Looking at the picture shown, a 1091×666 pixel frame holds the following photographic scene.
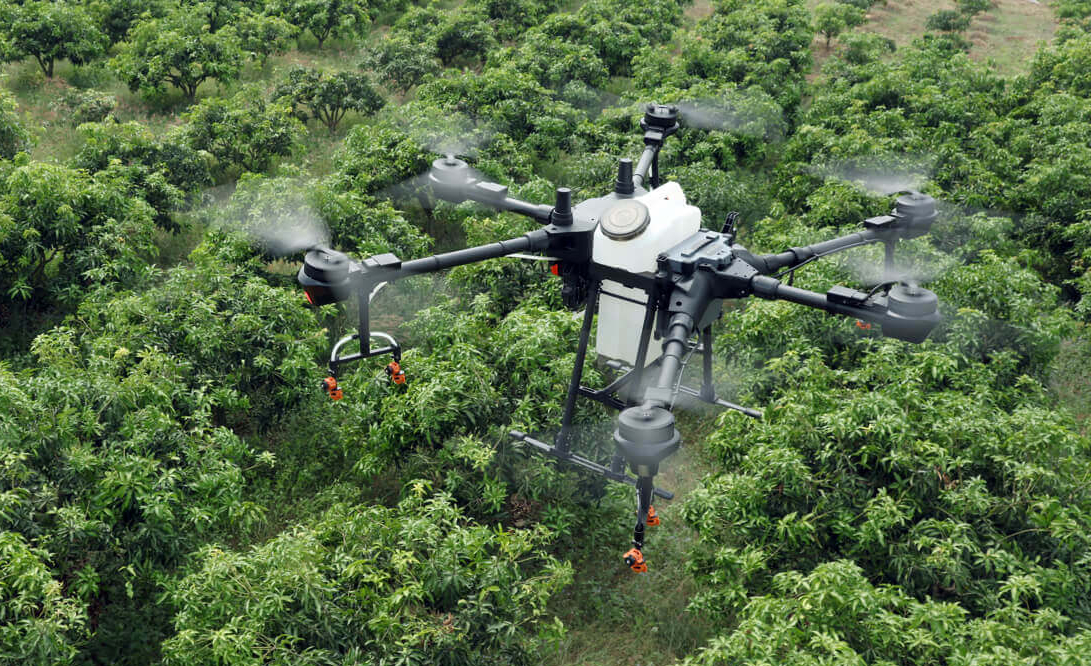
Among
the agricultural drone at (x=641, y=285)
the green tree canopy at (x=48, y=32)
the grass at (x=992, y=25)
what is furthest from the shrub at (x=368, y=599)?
the grass at (x=992, y=25)

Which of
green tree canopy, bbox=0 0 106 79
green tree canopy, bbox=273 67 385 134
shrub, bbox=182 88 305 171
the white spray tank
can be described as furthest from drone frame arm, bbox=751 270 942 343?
green tree canopy, bbox=0 0 106 79

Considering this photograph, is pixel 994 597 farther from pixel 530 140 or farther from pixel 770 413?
pixel 530 140

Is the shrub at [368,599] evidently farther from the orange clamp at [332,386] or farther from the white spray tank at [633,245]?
the white spray tank at [633,245]

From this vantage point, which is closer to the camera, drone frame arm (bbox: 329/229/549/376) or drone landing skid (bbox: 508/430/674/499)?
drone frame arm (bbox: 329/229/549/376)

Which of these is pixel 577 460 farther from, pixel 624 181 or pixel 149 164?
pixel 149 164

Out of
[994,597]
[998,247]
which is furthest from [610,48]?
[994,597]

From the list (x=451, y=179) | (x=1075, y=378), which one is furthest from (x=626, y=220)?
(x=1075, y=378)

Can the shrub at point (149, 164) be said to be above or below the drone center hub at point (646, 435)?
below

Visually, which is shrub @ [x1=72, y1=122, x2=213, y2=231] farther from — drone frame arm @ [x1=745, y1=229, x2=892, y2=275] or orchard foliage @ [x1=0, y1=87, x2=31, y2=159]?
drone frame arm @ [x1=745, y1=229, x2=892, y2=275]
